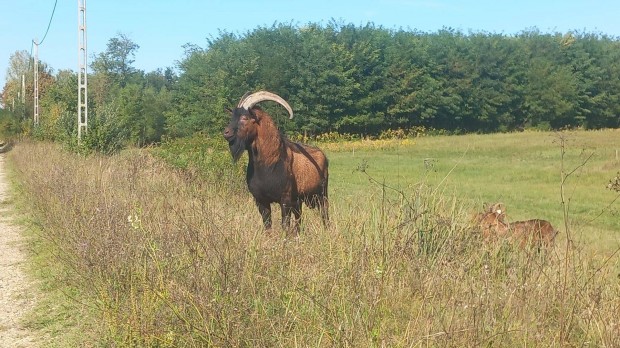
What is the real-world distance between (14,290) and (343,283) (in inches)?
178

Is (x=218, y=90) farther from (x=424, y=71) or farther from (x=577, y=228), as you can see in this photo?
(x=577, y=228)

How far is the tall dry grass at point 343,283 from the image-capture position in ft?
13.8

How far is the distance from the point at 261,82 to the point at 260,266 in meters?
55.6

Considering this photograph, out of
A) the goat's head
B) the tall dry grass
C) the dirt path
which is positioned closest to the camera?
the tall dry grass

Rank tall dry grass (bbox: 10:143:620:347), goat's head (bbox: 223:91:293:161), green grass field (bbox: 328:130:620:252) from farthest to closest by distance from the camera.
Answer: goat's head (bbox: 223:91:293:161) < green grass field (bbox: 328:130:620:252) < tall dry grass (bbox: 10:143:620:347)

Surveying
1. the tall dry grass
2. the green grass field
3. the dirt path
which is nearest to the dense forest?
the green grass field

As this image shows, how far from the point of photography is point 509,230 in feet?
22.0

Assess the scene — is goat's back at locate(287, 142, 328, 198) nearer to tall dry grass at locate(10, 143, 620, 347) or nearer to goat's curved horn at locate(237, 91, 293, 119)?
goat's curved horn at locate(237, 91, 293, 119)

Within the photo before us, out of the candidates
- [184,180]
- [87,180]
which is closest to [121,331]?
[87,180]

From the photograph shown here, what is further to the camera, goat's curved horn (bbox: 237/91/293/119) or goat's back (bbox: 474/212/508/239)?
goat's curved horn (bbox: 237/91/293/119)

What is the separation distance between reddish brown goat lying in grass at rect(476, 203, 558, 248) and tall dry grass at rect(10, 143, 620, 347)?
22cm

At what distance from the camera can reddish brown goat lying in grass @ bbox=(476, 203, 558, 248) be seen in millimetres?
6469

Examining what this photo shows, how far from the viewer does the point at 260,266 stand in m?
5.23

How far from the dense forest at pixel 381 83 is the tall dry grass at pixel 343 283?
41.4m
